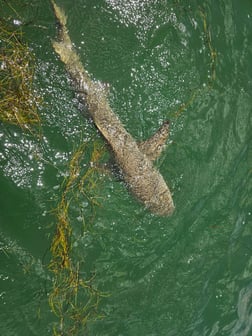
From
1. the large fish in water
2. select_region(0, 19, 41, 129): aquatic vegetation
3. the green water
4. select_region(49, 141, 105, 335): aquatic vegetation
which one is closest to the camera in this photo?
select_region(0, 19, 41, 129): aquatic vegetation

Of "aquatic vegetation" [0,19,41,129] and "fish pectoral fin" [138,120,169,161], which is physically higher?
"aquatic vegetation" [0,19,41,129]

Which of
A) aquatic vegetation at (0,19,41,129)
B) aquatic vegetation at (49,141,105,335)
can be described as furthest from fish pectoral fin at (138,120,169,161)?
aquatic vegetation at (0,19,41,129)

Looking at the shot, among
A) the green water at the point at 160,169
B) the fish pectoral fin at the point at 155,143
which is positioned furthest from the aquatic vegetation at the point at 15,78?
the fish pectoral fin at the point at 155,143

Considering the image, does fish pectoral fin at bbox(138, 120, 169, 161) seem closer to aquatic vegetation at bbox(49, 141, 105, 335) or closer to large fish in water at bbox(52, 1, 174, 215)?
large fish in water at bbox(52, 1, 174, 215)

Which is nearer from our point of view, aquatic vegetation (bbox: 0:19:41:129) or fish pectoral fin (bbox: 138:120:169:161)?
aquatic vegetation (bbox: 0:19:41:129)

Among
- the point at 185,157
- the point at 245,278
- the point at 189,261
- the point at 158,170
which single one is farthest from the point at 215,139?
the point at 245,278

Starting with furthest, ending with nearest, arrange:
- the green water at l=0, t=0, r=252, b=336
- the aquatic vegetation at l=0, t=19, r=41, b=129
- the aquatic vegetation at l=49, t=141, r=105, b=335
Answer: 1. the aquatic vegetation at l=49, t=141, r=105, b=335
2. the green water at l=0, t=0, r=252, b=336
3. the aquatic vegetation at l=0, t=19, r=41, b=129

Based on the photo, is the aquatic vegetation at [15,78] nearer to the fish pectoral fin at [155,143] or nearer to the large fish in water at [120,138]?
the large fish in water at [120,138]

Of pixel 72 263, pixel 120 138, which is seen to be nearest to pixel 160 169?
pixel 120 138

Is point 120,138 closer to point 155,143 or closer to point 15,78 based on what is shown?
point 155,143
